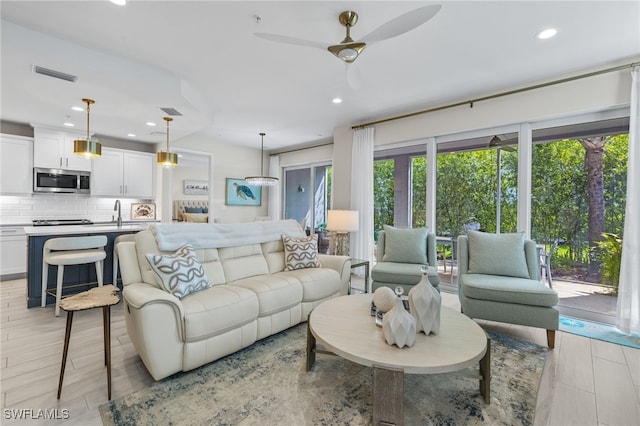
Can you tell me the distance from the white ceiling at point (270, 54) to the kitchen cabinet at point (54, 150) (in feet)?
1.71

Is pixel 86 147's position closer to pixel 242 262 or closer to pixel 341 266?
pixel 242 262

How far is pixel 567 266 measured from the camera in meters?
3.46

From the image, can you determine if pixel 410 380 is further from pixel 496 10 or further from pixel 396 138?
pixel 396 138

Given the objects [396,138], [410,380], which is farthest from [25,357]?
[396,138]

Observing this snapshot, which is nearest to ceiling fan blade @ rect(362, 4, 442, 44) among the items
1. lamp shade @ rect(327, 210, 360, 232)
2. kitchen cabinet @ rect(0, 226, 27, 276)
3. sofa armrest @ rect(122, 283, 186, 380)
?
sofa armrest @ rect(122, 283, 186, 380)

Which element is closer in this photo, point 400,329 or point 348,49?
point 400,329

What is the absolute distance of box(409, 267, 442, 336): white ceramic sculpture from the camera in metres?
1.81

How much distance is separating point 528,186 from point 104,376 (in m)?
4.58

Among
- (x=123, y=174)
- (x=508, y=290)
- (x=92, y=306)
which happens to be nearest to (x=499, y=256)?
(x=508, y=290)

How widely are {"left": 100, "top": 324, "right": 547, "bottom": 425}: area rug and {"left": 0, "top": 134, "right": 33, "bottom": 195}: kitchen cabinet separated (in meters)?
4.86

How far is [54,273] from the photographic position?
353 cm

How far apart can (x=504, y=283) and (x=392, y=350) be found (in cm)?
173

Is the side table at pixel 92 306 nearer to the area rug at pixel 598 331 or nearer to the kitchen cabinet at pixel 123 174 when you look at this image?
the area rug at pixel 598 331

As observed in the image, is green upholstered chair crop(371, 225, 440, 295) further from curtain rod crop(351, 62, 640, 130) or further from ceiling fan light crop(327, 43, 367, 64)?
ceiling fan light crop(327, 43, 367, 64)
